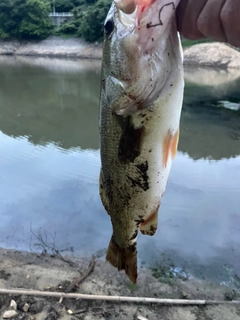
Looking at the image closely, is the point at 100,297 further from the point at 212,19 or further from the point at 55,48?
the point at 55,48

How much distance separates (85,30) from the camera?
45.4 meters

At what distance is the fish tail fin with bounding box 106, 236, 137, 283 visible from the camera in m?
2.57

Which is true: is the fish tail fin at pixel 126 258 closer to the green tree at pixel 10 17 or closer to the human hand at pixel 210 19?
the human hand at pixel 210 19

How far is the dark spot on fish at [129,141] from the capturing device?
205 cm

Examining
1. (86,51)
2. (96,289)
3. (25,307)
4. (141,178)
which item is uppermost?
(141,178)

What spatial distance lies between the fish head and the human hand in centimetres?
6

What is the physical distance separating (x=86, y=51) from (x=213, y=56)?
15867mm

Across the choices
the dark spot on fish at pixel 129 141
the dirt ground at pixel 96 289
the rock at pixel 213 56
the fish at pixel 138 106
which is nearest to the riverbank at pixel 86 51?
the rock at pixel 213 56

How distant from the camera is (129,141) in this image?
6.90 ft

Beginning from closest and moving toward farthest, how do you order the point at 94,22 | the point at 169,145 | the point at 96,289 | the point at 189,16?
the point at 189,16, the point at 169,145, the point at 96,289, the point at 94,22

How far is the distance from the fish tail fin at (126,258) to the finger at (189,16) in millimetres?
1458

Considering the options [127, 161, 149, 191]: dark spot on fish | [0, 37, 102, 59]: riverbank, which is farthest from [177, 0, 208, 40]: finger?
[0, 37, 102, 59]: riverbank

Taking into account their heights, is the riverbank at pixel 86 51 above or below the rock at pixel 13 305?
below

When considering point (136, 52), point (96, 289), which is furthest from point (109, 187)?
point (96, 289)
